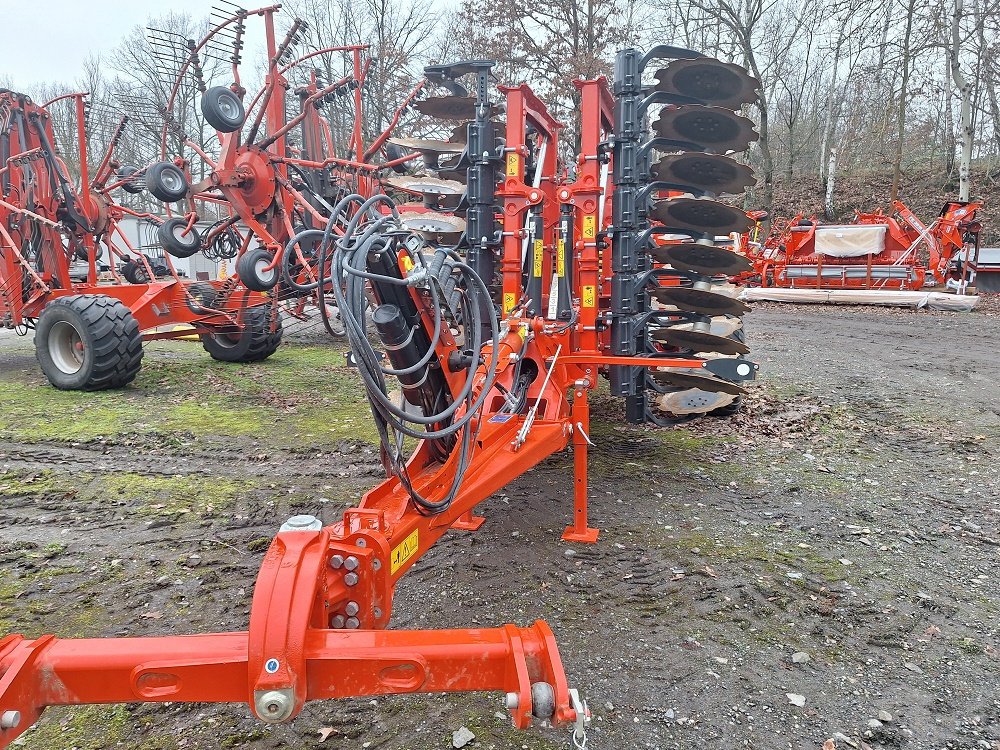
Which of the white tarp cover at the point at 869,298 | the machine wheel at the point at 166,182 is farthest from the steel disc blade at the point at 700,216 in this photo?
the white tarp cover at the point at 869,298

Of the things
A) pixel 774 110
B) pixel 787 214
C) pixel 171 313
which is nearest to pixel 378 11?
pixel 787 214

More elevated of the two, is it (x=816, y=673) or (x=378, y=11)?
(x=378, y=11)

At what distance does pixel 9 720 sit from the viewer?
154 centimetres

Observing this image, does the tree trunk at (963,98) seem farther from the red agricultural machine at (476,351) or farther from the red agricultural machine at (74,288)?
the red agricultural machine at (74,288)

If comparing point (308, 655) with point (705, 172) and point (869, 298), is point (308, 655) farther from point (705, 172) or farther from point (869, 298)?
point (869, 298)

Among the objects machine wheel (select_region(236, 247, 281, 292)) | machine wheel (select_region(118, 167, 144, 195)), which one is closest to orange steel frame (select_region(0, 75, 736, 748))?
machine wheel (select_region(236, 247, 281, 292))

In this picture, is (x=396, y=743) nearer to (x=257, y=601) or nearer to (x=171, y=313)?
(x=257, y=601)

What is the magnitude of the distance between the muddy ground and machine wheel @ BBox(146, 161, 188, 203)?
229 centimetres

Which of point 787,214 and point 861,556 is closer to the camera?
point 861,556

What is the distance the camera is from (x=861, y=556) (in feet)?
Answer: 12.6

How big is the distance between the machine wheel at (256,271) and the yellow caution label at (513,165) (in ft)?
12.5

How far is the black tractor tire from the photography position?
974 centimetres

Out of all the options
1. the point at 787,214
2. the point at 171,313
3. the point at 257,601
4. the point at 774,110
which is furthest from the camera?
the point at 774,110

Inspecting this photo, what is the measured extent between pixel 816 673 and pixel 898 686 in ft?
0.97
